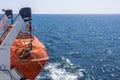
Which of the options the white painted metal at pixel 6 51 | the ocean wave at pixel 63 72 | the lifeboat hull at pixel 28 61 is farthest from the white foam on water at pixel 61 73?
the white painted metal at pixel 6 51

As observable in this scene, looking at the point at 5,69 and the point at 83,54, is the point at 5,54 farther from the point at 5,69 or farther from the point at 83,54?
the point at 83,54

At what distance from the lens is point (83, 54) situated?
54531mm

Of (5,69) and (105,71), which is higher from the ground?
(5,69)

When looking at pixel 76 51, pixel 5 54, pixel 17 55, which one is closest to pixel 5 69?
pixel 5 54

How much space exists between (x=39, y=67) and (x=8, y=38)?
3.21 metres

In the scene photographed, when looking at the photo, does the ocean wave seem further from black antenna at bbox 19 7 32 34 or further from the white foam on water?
black antenna at bbox 19 7 32 34

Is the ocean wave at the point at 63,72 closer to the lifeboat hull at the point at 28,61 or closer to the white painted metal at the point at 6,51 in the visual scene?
the lifeboat hull at the point at 28,61

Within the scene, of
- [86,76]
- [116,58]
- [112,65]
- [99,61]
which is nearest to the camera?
[86,76]

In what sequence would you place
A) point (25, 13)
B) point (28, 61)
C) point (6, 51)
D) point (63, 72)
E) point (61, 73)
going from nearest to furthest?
1. point (6, 51)
2. point (25, 13)
3. point (28, 61)
4. point (61, 73)
5. point (63, 72)

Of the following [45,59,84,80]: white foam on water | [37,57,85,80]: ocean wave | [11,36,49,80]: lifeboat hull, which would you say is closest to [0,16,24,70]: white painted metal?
[11,36,49,80]: lifeboat hull

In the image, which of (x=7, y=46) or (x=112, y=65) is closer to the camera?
(x=7, y=46)

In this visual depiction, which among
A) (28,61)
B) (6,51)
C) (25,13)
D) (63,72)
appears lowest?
(63,72)

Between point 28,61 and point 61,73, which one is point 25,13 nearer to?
point 28,61

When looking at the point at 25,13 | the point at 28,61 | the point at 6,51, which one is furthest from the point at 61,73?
the point at 6,51
